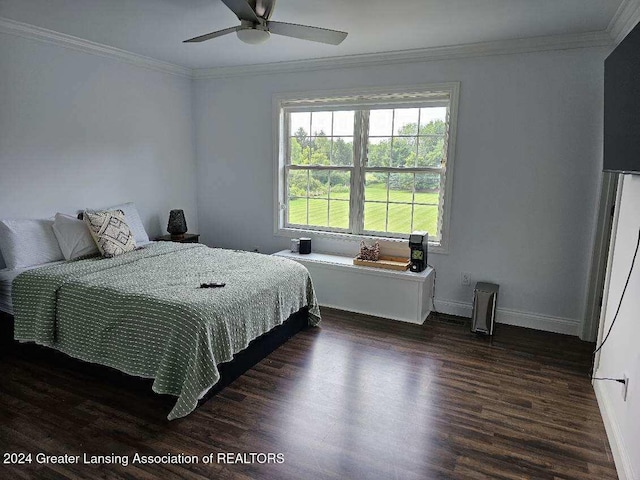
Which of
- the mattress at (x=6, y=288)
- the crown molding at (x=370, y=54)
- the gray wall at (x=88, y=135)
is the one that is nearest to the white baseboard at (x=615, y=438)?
the crown molding at (x=370, y=54)

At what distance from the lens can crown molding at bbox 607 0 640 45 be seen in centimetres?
262

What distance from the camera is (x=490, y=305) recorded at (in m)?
3.58

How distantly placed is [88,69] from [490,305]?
417 cm

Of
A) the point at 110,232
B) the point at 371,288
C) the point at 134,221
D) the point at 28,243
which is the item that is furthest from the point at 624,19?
the point at 28,243

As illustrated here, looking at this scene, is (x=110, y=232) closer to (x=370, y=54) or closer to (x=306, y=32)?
(x=306, y=32)

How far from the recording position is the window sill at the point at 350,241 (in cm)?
406

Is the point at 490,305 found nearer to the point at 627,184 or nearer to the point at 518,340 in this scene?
the point at 518,340

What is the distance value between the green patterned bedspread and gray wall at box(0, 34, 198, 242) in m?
0.87

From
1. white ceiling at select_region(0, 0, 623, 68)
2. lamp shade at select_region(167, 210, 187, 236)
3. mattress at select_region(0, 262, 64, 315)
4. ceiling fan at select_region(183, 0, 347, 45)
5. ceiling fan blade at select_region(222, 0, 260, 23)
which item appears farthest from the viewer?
lamp shade at select_region(167, 210, 187, 236)

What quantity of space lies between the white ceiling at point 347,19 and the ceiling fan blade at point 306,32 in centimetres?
29

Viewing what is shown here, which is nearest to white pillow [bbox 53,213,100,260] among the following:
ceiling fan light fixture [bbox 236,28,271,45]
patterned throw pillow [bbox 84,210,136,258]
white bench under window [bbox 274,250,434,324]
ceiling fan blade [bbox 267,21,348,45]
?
patterned throw pillow [bbox 84,210,136,258]

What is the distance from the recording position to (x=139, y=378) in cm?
260

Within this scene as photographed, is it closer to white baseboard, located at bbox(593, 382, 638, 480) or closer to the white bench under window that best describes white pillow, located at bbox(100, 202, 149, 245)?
the white bench under window

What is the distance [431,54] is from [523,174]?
1.34 meters
